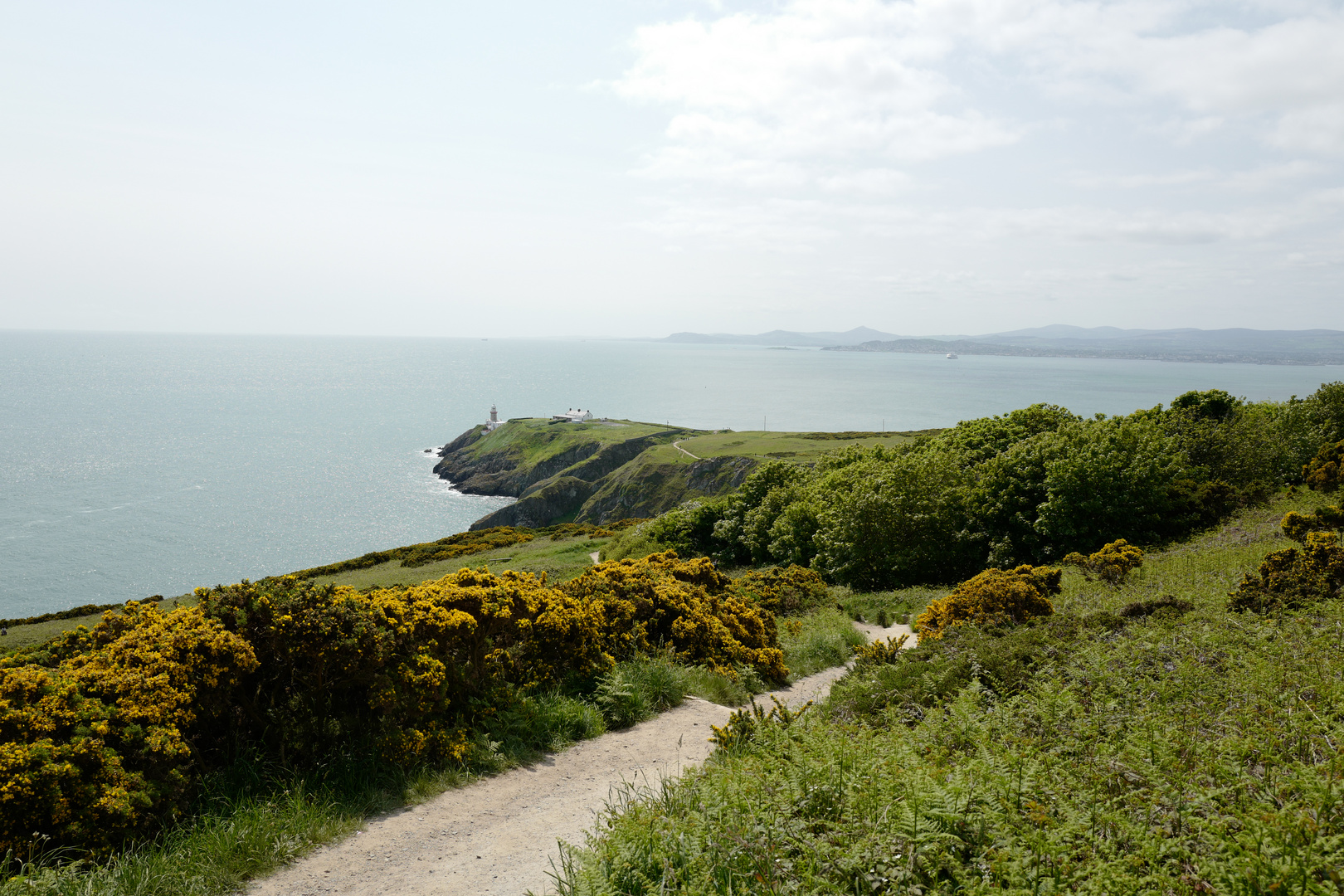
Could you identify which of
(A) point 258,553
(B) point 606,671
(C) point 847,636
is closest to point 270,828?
(B) point 606,671

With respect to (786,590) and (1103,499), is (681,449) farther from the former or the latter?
(786,590)

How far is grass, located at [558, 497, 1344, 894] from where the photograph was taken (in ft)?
13.3

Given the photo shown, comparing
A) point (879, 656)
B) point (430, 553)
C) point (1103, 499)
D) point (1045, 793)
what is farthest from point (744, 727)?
point (430, 553)

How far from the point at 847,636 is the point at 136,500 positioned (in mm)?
111727

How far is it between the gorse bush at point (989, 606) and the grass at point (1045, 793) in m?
4.56

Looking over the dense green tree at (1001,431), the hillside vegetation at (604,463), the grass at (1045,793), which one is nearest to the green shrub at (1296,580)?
the grass at (1045,793)

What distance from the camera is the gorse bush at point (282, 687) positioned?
5906 millimetres

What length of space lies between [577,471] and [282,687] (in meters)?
97.2

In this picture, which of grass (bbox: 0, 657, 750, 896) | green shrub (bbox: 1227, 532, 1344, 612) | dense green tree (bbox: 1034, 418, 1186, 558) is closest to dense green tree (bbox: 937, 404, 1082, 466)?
dense green tree (bbox: 1034, 418, 1186, 558)

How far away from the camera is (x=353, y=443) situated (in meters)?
146

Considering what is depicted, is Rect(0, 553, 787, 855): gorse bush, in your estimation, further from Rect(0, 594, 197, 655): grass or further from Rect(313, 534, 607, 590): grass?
Rect(0, 594, 197, 655): grass

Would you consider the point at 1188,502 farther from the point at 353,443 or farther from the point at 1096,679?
the point at 353,443

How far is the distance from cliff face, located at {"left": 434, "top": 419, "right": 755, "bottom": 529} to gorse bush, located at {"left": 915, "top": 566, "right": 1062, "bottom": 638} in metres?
64.0

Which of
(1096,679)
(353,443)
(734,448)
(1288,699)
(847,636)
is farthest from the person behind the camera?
(353,443)
